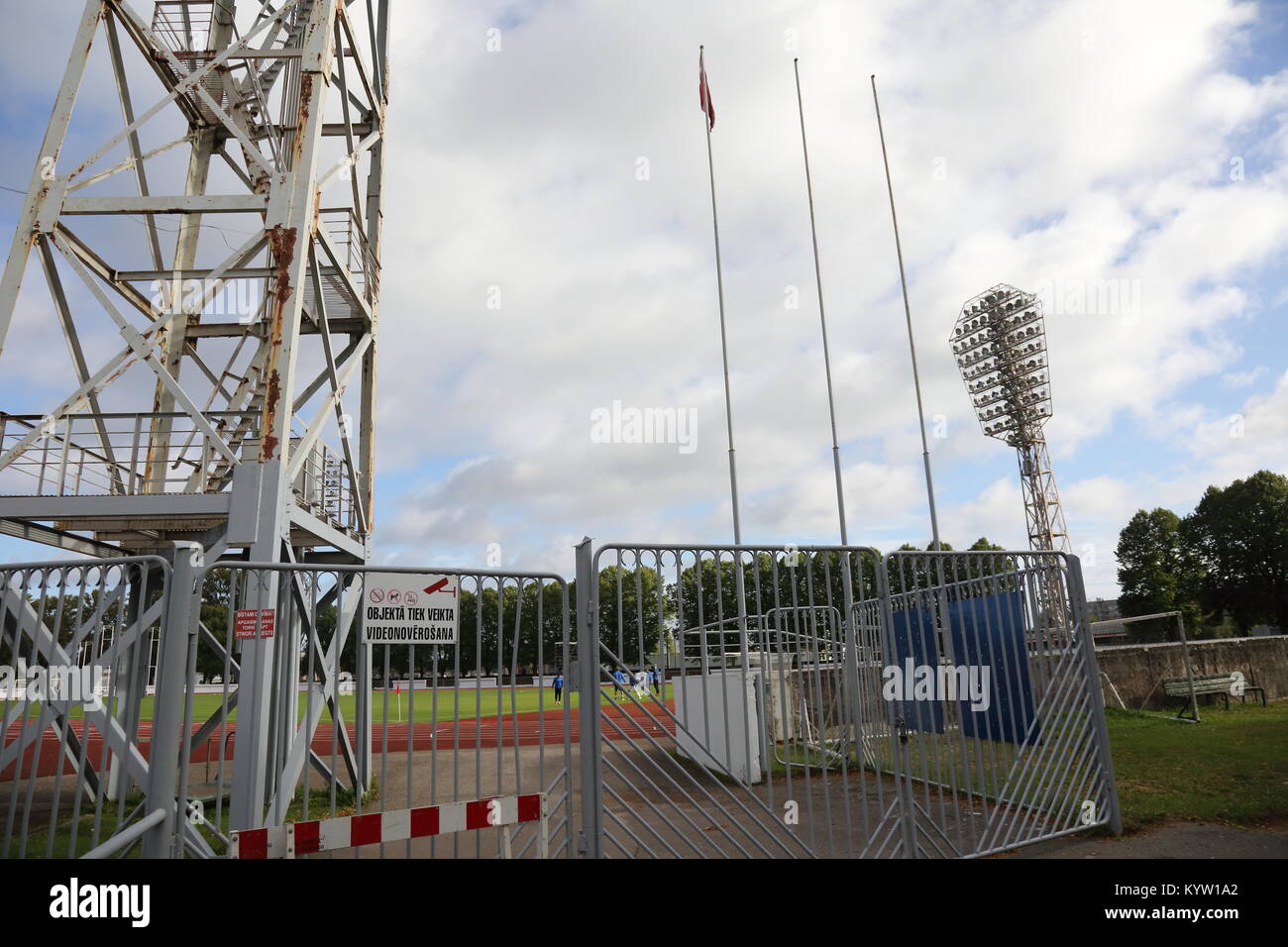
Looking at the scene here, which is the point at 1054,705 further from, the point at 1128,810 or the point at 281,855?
the point at 281,855

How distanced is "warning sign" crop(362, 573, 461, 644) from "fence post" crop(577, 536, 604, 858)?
90 centimetres

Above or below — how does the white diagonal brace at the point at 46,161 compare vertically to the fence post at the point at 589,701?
above

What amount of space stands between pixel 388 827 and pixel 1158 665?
2020 cm

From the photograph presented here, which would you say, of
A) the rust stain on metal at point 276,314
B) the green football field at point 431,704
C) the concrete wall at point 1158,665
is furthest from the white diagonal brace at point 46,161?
the concrete wall at point 1158,665

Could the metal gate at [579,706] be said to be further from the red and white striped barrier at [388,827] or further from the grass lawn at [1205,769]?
the grass lawn at [1205,769]

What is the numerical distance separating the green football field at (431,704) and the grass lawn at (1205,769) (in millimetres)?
6264

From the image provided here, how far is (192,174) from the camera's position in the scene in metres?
13.8

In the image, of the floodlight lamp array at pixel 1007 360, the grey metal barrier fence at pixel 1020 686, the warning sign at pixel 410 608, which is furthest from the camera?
the floodlight lamp array at pixel 1007 360

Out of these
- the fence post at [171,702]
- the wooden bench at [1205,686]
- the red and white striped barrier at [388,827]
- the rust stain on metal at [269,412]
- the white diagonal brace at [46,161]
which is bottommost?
the wooden bench at [1205,686]

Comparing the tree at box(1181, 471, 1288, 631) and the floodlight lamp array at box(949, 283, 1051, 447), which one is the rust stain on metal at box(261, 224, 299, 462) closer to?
the floodlight lamp array at box(949, 283, 1051, 447)

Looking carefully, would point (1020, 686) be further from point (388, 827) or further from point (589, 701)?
point (388, 827)

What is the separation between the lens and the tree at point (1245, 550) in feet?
167
